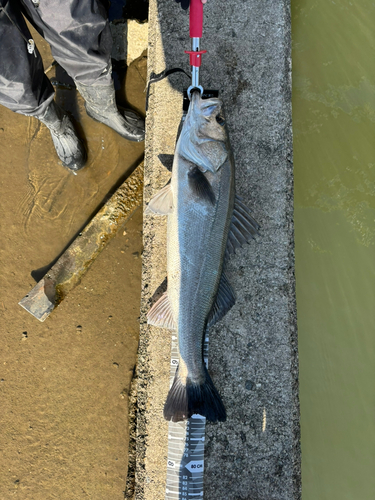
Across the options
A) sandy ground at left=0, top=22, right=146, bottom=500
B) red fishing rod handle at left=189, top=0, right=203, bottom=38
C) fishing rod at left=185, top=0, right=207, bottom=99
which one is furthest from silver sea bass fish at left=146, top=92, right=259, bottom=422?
sandy ground at left=0, top=22, right=146, bottom=500

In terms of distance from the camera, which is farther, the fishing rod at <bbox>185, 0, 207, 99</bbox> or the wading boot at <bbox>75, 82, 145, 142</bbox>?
the wading boot at <bbox>75, 82, 145, 142</bbox>

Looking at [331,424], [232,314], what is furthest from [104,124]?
[331,424]

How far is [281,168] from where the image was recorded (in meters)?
2.98

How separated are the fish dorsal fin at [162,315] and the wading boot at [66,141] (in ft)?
6.57

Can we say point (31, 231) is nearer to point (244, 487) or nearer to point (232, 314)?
point (232, 314)

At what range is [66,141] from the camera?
329cm

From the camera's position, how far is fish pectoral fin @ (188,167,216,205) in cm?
231

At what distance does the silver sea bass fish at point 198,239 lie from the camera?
2.32 m

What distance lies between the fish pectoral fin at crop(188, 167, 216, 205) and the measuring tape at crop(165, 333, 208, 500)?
46.8 inches

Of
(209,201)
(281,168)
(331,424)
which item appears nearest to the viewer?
(209,201)

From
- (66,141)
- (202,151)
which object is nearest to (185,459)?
(202,151)

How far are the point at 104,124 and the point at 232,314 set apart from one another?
2.63 metres

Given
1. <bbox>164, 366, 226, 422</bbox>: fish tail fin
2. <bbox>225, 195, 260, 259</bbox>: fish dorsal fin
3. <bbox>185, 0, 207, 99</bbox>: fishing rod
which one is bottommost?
<bbox>164, 366, 226, 422</bbox>: fish tail fin

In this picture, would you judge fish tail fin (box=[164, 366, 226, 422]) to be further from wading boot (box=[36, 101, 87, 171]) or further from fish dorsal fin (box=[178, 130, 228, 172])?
wading boot (box=[36, 101, 87, 171])
